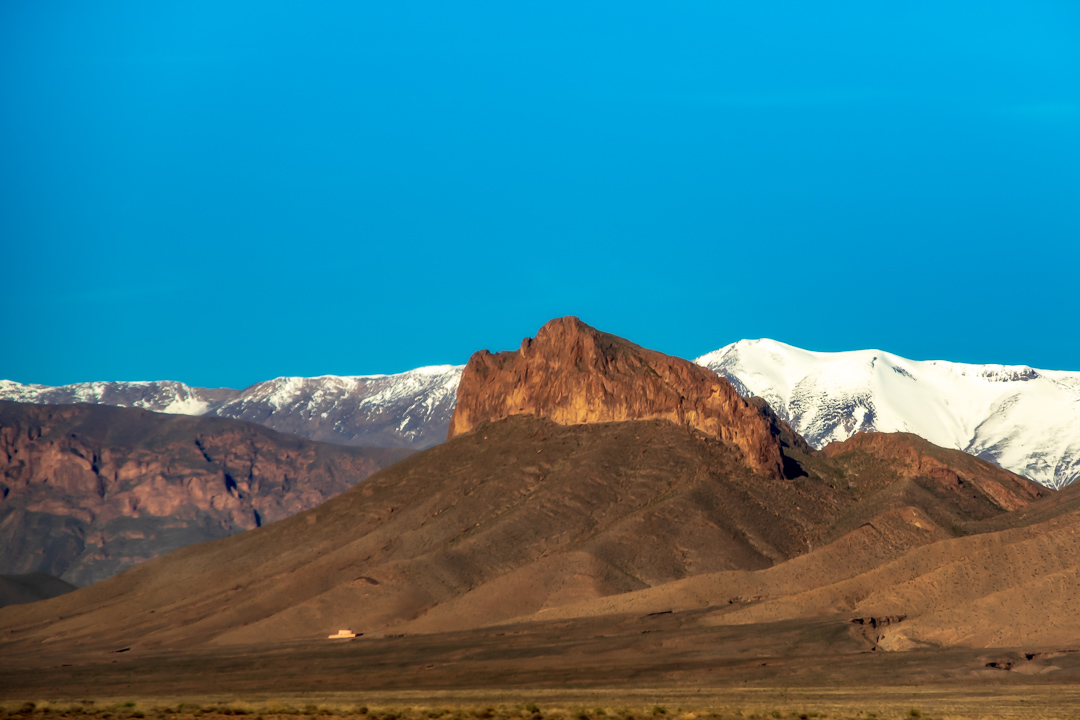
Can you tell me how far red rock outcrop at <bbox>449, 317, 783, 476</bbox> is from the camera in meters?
160

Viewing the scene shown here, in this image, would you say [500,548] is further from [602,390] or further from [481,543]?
[602,390]

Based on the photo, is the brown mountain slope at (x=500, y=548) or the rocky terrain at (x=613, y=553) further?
the brown mountain slope at (x=500, y=548)

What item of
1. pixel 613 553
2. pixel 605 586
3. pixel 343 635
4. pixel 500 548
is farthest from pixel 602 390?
pixel 343 635

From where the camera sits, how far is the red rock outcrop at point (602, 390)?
160000mm

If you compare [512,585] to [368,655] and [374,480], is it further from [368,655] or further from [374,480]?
[374,480]

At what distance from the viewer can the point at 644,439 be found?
6353 inches

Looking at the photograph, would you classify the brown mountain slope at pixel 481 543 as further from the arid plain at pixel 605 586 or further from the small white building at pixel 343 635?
the small white building at pixel 343 635

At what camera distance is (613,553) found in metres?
135

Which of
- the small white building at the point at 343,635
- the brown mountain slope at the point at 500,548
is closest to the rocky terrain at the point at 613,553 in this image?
the brown mountain slope at the point at 500,548

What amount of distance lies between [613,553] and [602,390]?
3754cm

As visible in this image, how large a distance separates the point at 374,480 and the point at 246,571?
22.3 metres

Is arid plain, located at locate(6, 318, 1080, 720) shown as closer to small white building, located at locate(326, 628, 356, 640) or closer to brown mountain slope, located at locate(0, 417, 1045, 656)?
brown mountain slope, located at locate(0, 417, 1045, 656)

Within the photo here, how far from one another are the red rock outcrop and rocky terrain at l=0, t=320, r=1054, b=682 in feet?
1.30

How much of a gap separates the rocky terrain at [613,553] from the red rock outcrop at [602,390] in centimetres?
39
